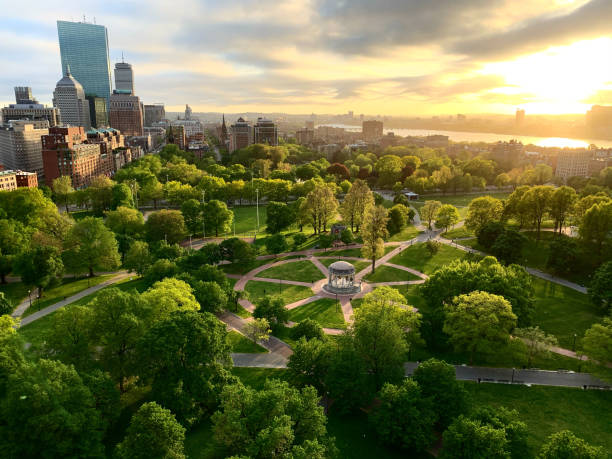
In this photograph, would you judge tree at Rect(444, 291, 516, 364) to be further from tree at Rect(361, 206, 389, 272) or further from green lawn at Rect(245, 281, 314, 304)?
tree at Rect(361, 206, 389, 272)

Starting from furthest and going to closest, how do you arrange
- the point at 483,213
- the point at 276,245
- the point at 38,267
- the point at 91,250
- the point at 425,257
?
the point at 483,213 → the point at 425,257 → the point at 276,245 → the point at 91,250 → the point at 38,267

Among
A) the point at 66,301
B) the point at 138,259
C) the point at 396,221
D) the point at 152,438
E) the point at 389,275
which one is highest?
the point at 396,221

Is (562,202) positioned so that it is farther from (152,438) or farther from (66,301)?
(66,301)

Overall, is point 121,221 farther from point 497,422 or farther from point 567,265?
point 567,265

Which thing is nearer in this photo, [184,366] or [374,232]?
[184,366]

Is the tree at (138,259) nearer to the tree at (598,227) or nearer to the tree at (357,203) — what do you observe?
the tree at (357,203)

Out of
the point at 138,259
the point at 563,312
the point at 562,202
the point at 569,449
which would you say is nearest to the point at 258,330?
the point at 138,259

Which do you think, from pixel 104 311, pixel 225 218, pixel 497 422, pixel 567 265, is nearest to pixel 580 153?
pixel 567 265
